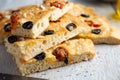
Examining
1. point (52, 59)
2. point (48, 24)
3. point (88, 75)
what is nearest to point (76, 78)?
point (88, 75)

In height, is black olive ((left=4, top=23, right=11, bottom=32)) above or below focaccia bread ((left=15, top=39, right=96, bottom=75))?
above

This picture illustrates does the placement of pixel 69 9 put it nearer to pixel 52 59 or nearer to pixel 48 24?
pixel 48 24

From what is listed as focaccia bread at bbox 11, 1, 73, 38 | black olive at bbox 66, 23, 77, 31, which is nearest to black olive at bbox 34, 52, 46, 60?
focaccia bread at bbox 11, 1, 73, 38

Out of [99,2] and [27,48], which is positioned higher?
[27,48]

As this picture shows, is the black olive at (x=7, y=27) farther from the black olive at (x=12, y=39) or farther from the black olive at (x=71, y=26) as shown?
the black olive at (x=71, y=26)

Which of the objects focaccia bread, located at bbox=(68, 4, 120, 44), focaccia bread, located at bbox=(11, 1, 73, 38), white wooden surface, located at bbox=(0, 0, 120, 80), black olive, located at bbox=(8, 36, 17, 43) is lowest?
white wooden surface, located at bbox=(0, 0, 120, 80)

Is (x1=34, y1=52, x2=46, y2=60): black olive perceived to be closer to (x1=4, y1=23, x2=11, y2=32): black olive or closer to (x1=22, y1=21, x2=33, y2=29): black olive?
(x1=22, y1=21, x2=33, y2=29): black olive
